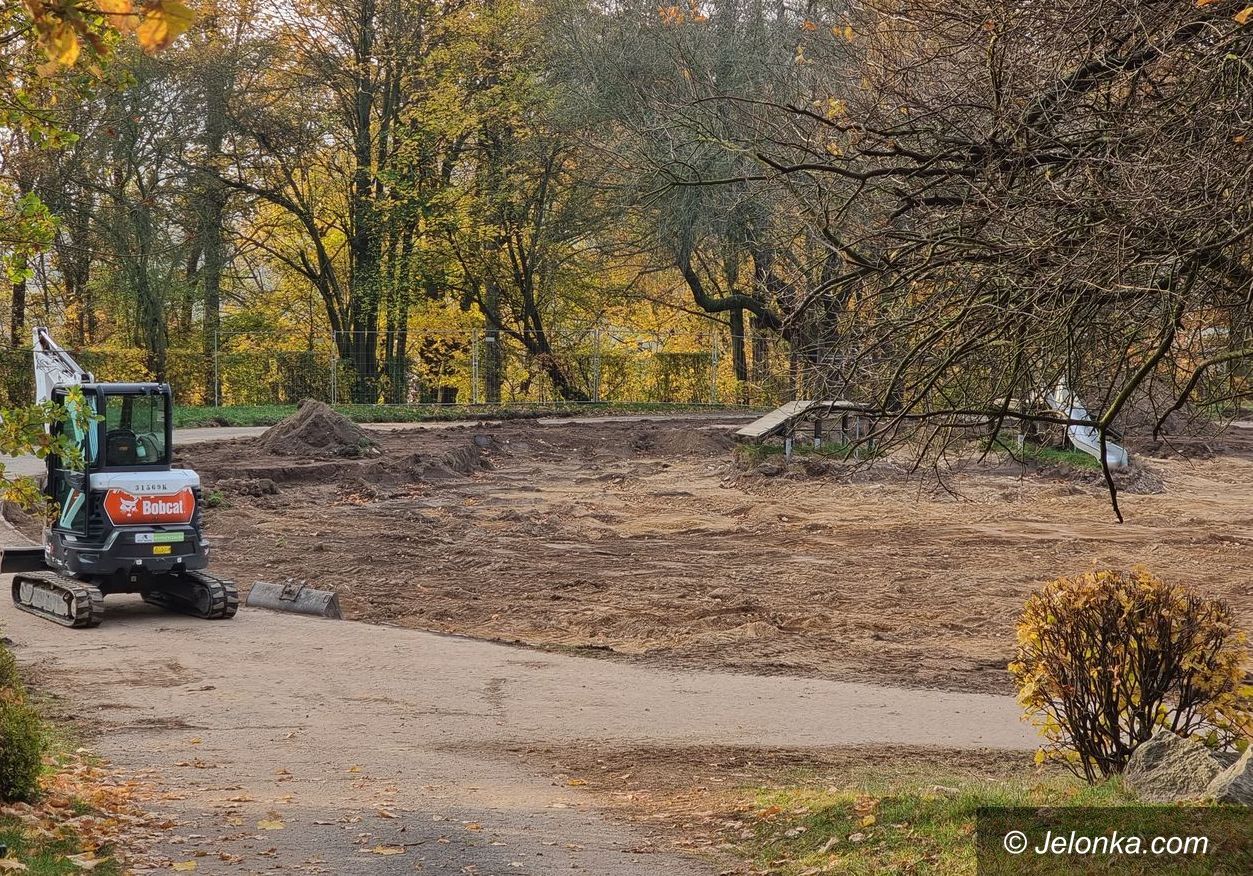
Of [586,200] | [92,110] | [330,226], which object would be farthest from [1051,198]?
[330,226]

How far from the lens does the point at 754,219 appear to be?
35.9 metres

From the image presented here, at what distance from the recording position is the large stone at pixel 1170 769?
6793mm

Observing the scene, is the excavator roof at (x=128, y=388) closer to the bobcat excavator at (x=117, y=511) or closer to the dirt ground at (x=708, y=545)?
the bobcat excavator at (x=117, y=511)

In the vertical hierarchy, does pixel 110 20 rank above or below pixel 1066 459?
above

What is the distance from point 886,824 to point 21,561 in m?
11.3

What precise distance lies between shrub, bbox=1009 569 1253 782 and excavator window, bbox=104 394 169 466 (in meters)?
9.46

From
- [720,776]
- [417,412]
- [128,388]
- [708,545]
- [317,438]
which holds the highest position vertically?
[128,388]

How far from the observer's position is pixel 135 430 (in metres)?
14.4

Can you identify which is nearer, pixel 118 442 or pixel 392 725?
pixel 392 725

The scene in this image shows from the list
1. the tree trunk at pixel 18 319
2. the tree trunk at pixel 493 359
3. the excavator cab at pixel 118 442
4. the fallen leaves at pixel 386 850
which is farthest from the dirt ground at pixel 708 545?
the tree trunk at pixel 493 359

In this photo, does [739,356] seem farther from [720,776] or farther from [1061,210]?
[1061,210]

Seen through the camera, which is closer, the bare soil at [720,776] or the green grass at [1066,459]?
the bare soil at [720,776]

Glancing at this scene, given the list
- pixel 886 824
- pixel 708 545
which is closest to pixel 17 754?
pixel 886 824
